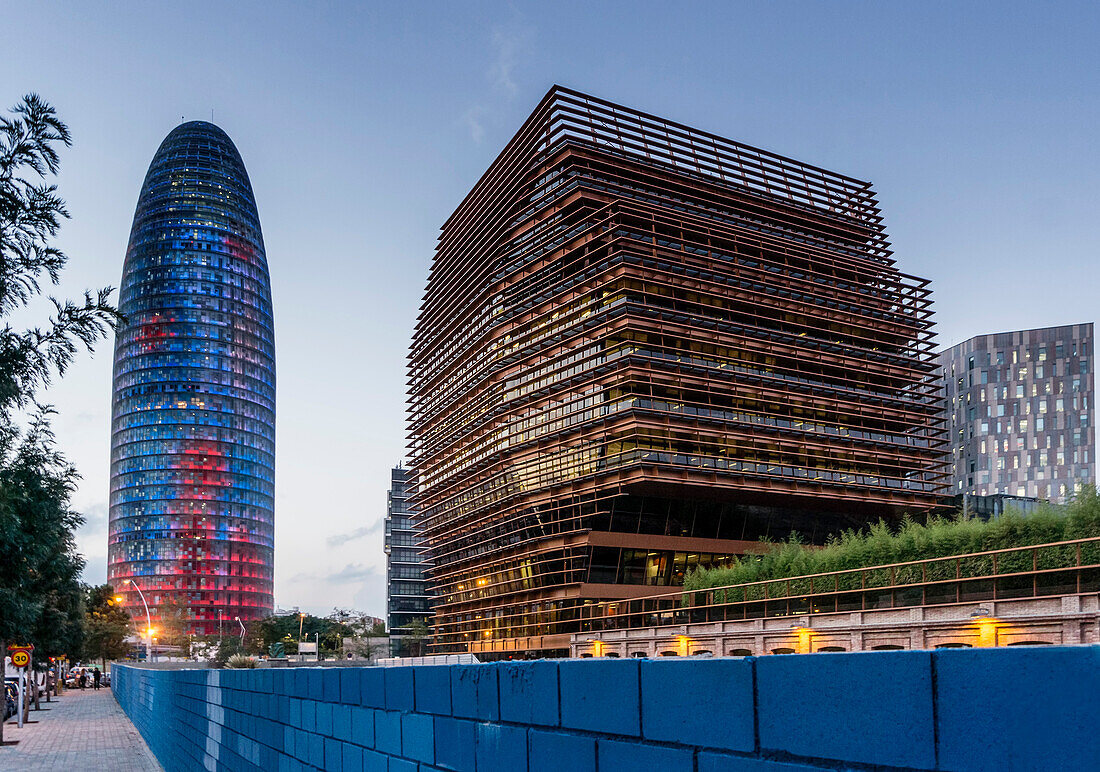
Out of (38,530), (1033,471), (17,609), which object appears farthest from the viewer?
(1033,471)

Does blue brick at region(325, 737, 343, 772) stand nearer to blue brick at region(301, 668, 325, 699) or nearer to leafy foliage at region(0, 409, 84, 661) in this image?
blue brick at region(301, 668, 325, 699)

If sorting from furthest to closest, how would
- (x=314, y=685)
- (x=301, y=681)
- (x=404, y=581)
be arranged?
(x=404, y=581) < (x=301, y=681) < (x=314, y=685)

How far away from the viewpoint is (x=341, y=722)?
21.7 ft

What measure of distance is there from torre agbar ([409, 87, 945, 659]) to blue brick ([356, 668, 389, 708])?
52.2 m

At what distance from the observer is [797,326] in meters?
69.7

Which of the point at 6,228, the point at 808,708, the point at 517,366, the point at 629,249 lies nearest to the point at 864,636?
the point at 6,228

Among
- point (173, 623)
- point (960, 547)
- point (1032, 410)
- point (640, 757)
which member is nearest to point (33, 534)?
point (640, 757)

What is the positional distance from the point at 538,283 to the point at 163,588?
15859 centimetres

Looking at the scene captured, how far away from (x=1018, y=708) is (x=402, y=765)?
426cm

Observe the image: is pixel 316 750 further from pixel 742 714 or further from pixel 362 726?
pixel 742 714

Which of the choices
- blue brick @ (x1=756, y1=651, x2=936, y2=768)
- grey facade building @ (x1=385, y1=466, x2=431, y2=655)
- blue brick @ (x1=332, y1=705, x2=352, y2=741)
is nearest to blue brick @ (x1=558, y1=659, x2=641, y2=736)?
blue brick @ (x1=756, y1=651, x2=936, y2=768)

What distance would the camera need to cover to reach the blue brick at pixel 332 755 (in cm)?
661

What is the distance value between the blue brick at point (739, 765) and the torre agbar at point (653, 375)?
182 ft

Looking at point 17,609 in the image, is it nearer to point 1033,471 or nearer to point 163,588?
point 1033,471
